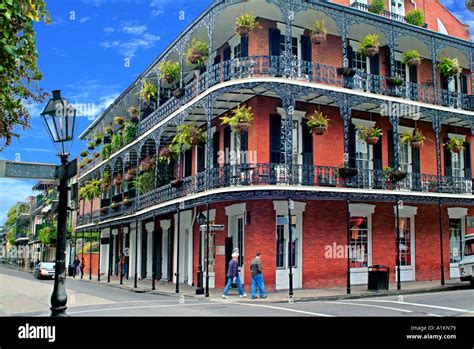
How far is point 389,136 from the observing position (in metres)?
22.5

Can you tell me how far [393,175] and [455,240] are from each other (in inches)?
237

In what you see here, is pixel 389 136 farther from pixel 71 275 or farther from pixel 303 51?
pixel 71 275

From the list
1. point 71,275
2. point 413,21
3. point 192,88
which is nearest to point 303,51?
point 192,88

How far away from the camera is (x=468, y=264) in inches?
765

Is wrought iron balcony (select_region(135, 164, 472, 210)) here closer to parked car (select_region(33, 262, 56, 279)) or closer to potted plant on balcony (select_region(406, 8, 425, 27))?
potted plant on balcony (select_region(406, 8, 425, 27))

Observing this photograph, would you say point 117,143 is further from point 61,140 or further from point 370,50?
point 61,140

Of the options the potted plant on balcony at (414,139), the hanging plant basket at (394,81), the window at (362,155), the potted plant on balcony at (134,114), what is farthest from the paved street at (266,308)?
the potted plant on balcony at (134,114)

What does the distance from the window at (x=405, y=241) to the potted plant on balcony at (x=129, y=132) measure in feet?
47.2

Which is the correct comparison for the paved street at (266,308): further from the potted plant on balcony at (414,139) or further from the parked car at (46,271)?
the parked car at (46,271)

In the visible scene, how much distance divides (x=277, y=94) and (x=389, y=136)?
6.53m

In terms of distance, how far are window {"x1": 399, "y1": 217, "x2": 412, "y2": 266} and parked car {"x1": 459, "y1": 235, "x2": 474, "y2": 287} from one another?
8.02 ft

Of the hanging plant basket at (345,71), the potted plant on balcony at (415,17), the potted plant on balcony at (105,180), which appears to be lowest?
the potted plant on balcony at (105,180)

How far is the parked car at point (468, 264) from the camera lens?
19.2 meters

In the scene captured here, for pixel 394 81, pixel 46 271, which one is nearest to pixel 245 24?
pixel 394 81
